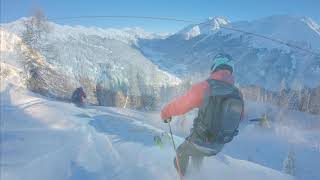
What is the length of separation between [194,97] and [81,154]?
9.86 feet

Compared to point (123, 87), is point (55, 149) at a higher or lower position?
higher

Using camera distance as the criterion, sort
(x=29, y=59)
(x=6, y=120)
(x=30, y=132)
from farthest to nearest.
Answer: (x=29, y=59), (x=6, y=120), (x=30, y=132)

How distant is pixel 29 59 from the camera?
5100 centimetres

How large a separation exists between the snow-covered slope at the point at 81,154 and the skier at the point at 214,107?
115cm

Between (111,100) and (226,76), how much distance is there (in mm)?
88441

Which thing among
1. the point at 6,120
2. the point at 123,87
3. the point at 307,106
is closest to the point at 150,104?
the point at 307,106

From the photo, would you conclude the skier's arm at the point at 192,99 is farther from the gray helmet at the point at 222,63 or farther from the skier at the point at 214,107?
the gray helmet at the point at 222,63

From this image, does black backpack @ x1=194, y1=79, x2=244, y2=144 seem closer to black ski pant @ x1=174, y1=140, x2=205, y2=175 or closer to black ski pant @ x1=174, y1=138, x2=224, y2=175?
black ski pant @ x1=174, y1=138, x2=224, y2=175

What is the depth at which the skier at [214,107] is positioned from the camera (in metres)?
7.75

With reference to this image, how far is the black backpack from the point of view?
25.4ft

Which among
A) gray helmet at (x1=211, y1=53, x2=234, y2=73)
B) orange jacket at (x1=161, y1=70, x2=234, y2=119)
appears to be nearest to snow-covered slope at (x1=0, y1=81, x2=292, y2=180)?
orange jacket at (x1=161, y1=70, x2=234, y2=119)

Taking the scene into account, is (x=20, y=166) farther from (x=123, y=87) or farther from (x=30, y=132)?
(x=123, y=87)

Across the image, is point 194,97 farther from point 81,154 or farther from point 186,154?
point 81,154

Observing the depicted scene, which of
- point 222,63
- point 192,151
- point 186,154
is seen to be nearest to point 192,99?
point 222,63
